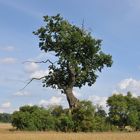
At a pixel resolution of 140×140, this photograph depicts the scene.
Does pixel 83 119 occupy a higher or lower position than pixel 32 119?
lower

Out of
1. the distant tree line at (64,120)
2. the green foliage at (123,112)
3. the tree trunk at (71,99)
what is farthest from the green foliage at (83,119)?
the green foliage at (123,112)

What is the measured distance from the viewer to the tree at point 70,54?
46531 millimetres

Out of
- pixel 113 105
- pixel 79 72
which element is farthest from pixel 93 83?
pixel 113 105

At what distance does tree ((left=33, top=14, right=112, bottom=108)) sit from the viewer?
46.5 meters

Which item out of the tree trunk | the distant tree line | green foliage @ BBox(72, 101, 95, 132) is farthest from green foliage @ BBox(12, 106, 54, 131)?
the tree trunk

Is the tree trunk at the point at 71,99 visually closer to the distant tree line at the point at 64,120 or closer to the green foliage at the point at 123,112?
the distant tree line at the point at 64,120

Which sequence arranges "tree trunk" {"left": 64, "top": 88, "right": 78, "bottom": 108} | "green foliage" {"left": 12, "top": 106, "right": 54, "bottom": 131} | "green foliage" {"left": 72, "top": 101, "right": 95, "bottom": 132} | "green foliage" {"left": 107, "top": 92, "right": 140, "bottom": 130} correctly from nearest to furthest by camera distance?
"green foliage" {"left": 72, "top": 101, "right": 95, "bottom": 132} → "green foliage" {"left": 12, "top": 106, "right": 54, "bottom": 131} → "tree trunk" {"left": 64, "top": 88, "right": 78, "bottom": 108} → "green foliage" {"left": 107, "top": 92, "right": 140, "bottom": 130}

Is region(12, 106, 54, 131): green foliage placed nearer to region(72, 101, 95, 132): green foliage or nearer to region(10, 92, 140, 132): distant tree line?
region(10, 92, 140, 132): distant tree line

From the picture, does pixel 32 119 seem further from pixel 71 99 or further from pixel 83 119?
pixel 71 99

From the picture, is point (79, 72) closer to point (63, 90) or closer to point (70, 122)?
point (63, 90)

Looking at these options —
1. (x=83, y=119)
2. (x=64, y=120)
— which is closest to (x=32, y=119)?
(x=64, y=120)

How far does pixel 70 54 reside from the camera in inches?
1837

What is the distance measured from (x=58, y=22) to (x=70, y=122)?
40.4 ft

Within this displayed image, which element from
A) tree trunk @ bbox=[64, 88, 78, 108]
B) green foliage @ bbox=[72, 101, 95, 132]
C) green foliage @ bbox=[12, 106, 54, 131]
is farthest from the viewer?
tree trunk @ bbox=[64, 88, 78, 108]
